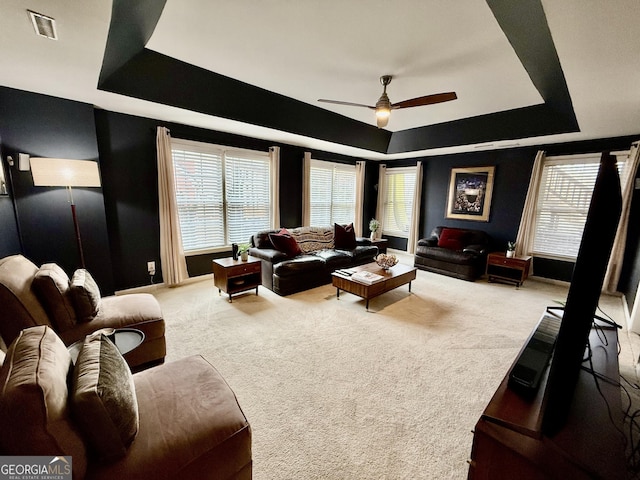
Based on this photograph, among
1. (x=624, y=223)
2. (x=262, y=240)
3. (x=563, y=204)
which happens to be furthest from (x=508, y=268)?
(x=262, y=240)

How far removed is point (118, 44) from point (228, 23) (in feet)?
3.31

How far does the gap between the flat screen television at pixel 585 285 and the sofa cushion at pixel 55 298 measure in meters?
2.77

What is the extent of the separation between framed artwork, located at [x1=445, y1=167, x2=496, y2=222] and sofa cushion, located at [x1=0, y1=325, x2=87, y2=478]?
603 cm

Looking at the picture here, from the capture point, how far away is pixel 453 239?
5.10m

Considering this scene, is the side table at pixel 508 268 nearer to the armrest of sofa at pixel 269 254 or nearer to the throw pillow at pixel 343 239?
the throw pillow at pixel 343 239

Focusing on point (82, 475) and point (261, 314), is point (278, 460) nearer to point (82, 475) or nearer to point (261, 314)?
point (82, 475)

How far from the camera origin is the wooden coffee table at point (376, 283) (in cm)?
326

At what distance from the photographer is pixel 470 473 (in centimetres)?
109

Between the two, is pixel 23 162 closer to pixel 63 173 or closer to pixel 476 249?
pixel 63 173

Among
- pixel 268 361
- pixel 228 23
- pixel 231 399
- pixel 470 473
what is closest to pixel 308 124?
pixel 228 23

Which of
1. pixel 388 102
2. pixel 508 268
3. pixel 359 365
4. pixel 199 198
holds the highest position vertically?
pixel 388 102

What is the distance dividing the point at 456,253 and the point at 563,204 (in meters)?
1.85

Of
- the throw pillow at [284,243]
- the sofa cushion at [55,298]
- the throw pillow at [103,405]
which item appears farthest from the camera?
the throw pillow at [284,243]

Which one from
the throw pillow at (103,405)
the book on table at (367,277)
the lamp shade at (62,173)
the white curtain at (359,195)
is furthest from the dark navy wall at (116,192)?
the throw pillow at (103,405)
